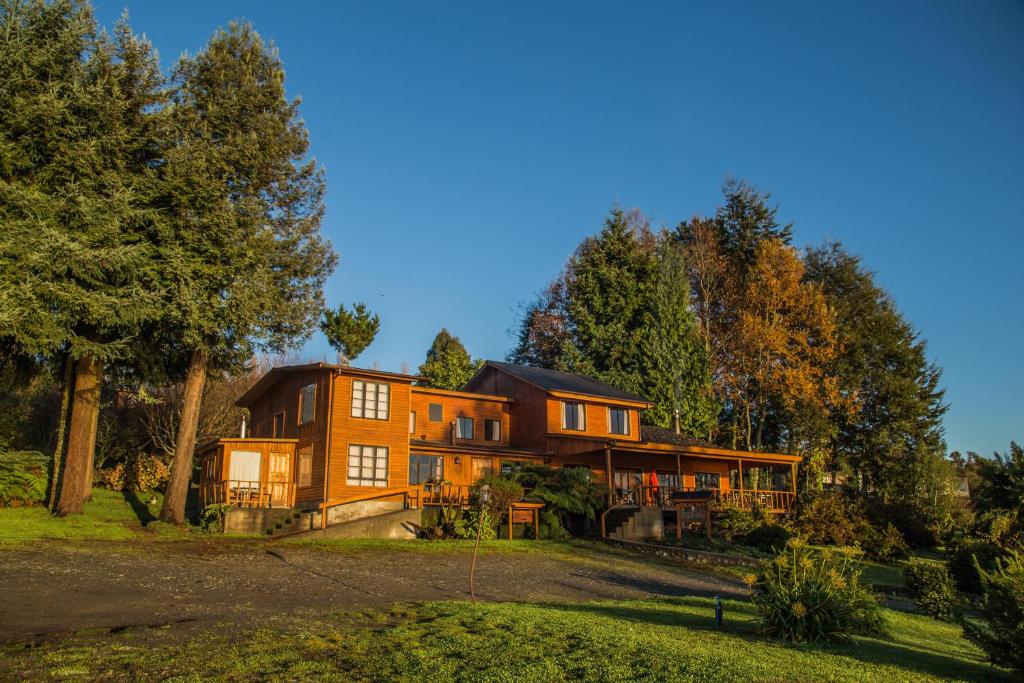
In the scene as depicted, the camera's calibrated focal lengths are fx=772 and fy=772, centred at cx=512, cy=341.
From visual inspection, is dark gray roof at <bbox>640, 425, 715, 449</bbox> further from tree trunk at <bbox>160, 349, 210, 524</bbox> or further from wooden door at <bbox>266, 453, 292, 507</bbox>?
tree trunk at <bbox>160, 349, 210, 524</bbox>

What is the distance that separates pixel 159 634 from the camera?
34.1 feet

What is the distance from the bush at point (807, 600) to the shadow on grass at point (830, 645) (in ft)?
0.84

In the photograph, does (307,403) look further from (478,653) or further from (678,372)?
(678,372)

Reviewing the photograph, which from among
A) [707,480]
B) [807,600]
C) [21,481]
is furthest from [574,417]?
[807,600]

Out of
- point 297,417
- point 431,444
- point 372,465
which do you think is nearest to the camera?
point 372,465

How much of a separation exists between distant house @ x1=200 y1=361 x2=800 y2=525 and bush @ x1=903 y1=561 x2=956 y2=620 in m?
11.2

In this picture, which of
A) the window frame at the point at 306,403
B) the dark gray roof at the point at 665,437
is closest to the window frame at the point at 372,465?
the window frame at the point at 306,403

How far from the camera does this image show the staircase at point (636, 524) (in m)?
29.4

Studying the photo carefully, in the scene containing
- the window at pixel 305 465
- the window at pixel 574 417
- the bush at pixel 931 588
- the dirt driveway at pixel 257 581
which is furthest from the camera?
the window at pixel 574 417

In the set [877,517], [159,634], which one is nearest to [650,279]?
[877,517]

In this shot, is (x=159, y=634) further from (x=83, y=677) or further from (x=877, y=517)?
(x=877, y=517)

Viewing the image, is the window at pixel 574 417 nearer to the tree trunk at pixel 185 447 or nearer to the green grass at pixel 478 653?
the tree trunk at pixel 185 447

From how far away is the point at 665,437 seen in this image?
4050 cm

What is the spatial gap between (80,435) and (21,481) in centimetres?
304
